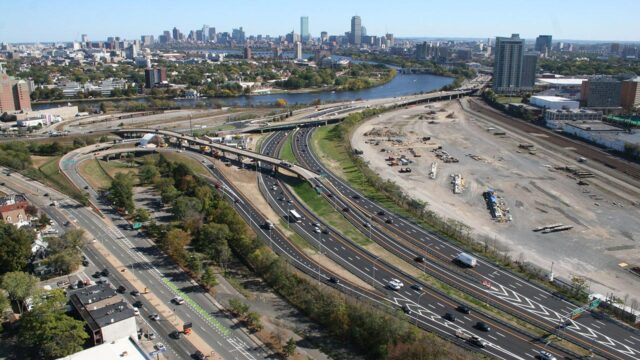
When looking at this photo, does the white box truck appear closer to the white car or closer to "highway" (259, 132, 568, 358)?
"highway" (259, 132, 568, 358)

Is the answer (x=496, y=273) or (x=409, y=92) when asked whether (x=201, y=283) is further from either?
(x=409, y=92)

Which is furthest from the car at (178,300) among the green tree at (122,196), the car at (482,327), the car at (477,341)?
the car at (482,327)

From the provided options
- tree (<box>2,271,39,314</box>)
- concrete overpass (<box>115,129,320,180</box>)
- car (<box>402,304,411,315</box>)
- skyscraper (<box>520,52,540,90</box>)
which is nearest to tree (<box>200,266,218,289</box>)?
tree (<box>2,271,39,314</box>)

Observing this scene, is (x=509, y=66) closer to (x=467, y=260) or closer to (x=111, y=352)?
(x=467, y=260)

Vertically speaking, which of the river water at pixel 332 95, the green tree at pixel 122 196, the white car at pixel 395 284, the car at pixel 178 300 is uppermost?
the river water at pixel 332 95

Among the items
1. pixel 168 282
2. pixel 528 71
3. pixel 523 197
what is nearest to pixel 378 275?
pixel 168 282

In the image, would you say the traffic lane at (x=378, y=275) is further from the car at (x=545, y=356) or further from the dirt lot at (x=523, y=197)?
the dirt lot at (x=523, y=197)
